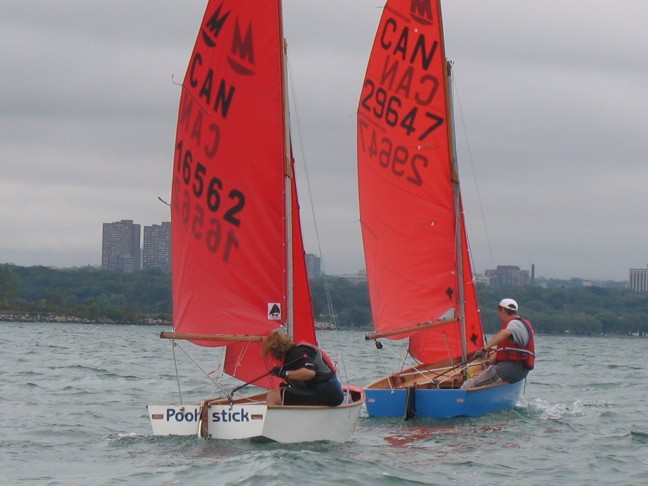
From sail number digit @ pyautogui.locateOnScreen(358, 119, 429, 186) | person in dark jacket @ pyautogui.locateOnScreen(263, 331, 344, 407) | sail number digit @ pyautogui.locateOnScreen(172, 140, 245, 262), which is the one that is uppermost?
sail number digit @ pyautogui.locateOnScreen(358, 119, 429, 186)

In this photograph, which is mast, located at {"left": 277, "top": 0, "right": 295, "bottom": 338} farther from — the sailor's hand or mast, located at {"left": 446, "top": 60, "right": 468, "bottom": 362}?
mast, located at {"left": 446, "top": 60, "right": 468, "bottom": 362}

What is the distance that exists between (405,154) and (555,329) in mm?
77510

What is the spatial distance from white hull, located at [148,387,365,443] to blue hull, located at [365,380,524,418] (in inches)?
125

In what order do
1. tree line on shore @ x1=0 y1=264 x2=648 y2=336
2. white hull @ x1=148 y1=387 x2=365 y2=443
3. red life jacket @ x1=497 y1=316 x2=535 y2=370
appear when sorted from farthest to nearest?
tree line on shore @ x1=0 y1=264 x2=648 y2=336 < red life jacket @ x1=497 y1=316 x2=535 y2=370 < white hull @ x1=148 y1=387 x2=365 y2=443

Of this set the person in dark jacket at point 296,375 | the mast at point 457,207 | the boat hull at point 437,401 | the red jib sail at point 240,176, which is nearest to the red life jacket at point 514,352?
the boat hull at point 437,401

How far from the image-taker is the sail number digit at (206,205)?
1679 cm

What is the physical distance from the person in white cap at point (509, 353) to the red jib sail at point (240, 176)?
3401 millimetres

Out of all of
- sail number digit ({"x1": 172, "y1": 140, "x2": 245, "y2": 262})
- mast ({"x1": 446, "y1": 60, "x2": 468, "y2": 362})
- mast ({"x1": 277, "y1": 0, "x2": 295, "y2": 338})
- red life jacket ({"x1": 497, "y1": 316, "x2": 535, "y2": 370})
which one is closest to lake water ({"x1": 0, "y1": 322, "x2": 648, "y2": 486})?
red life jacket ({"x1": 497, "y1": 316, "x2": 535, "y2": 370})

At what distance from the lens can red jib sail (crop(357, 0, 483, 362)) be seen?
21016 millimetres

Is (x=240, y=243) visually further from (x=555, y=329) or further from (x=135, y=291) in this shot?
(x=135, y=291)

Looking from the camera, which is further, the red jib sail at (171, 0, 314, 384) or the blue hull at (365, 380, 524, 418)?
the blue hull at (365, 380, 524, 418)

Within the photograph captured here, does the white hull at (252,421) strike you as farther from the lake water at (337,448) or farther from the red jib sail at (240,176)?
the red jib sail at (240,176)


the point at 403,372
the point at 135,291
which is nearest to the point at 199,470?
the point at 403,372

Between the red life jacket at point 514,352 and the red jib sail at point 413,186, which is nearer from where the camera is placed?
the red life jacket at point 514,352
